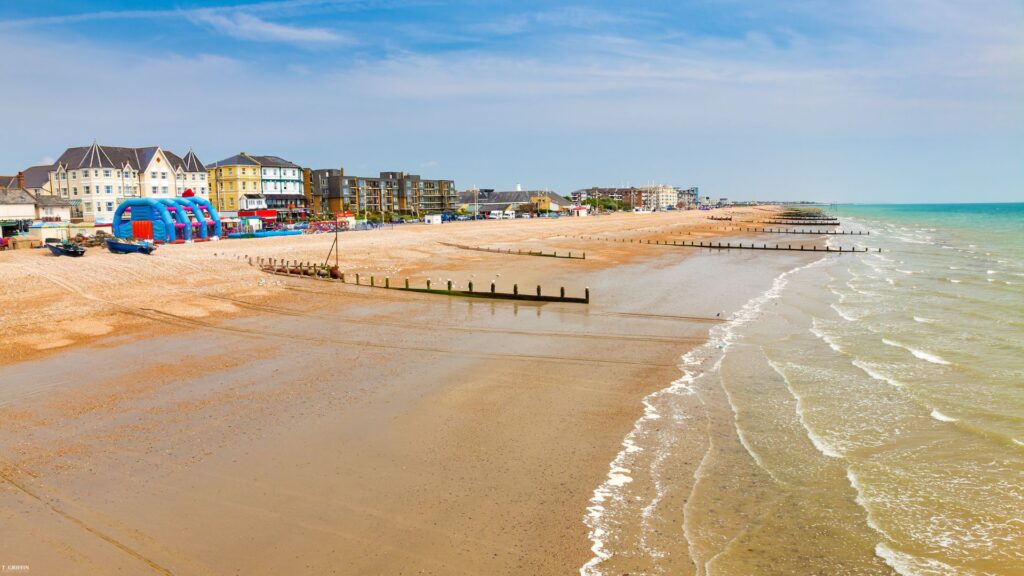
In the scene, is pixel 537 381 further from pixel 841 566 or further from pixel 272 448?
pixel 841 566

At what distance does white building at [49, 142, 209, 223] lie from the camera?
81.7 m

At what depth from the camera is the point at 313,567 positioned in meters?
9.05

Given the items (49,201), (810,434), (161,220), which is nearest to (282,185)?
(49,201)

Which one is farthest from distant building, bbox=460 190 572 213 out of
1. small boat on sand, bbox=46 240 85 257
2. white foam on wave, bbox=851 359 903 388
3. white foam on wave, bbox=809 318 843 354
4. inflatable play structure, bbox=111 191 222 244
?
white foam on wave, bbox=851 359 903 388

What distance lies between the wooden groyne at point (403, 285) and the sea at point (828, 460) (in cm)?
998

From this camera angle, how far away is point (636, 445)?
45.4 feet

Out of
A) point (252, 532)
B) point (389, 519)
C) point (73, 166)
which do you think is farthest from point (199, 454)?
point (73, 166)

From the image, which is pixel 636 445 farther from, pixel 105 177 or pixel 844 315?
pixel 105 177

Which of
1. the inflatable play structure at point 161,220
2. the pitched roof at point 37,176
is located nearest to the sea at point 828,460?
the inflatable play structure at point 161,220

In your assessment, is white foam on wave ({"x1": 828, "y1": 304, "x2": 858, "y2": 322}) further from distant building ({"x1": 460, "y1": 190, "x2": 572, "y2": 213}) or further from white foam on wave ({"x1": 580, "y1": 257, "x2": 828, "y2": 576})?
distant building ({"x1": 460, "y1": 190, "x2": 572, "y2": 213})

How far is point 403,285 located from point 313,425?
75.6ft

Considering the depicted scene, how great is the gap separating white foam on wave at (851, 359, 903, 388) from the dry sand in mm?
6028

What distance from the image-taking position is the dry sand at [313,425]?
9.70m

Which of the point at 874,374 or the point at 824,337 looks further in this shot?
the point at 824,337
